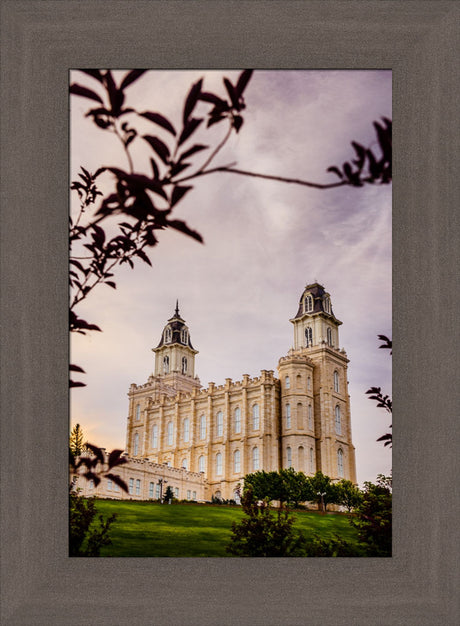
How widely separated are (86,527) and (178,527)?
240mm

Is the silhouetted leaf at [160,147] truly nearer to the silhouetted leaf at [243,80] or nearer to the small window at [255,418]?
the silhouetted leaf at [243,80]

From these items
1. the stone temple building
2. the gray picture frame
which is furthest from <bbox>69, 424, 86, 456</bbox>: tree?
the stone temple building

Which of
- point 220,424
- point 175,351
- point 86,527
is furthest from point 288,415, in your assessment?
point 86,527

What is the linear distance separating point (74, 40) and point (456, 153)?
779 millimetres

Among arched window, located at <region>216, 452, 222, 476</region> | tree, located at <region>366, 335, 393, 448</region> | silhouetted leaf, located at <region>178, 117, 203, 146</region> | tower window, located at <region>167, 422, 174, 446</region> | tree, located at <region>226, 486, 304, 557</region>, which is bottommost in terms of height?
tree, located at <region>226, 486, 304, 557</region>

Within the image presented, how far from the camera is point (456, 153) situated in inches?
39.5

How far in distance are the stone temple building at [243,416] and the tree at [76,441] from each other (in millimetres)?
170

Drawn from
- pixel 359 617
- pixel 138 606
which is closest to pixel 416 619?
pixel 359 617

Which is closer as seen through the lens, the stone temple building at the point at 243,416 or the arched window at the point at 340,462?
the stone temple building at the point at 243,416

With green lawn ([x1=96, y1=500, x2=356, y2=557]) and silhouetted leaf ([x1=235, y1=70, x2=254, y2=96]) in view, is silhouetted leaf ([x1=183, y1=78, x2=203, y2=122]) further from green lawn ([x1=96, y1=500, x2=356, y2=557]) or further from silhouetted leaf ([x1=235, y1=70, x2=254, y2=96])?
green lawn ([x1=96, y1=500, x2=356, y2=557])

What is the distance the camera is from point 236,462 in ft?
4.69

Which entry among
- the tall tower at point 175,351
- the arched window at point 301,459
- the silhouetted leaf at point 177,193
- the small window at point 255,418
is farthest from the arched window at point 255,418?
the silhouetted leaf at point 177,193

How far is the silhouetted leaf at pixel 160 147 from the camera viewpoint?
32.6 inches

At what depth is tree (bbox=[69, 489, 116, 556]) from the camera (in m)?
1.13
